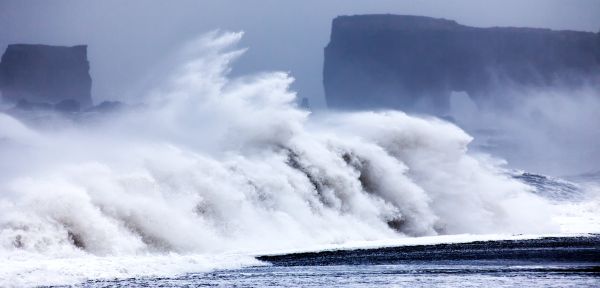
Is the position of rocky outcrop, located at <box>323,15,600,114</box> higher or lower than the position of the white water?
higher

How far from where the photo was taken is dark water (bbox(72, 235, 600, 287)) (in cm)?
1534

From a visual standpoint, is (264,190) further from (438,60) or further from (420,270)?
(438,60)

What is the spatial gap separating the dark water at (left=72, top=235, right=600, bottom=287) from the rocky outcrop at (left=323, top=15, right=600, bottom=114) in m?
160

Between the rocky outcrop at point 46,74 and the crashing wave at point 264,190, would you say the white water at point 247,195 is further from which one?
the rocky outcrop at point 46,74

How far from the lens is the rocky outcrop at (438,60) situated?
180 meters

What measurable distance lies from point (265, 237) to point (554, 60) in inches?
6483

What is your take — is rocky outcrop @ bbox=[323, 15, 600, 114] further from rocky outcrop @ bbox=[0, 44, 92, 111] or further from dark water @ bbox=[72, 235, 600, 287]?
dark water @ bbox=[72, 235, 600, 287]

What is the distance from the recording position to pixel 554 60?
178625mm

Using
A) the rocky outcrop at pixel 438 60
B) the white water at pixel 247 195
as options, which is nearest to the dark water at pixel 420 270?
the white water at pixel 247 195

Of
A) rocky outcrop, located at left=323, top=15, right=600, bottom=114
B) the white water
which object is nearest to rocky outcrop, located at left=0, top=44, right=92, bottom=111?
rocky outcrop, located at left=323, top=15, right=600, bottom=114

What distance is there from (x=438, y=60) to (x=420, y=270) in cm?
17074

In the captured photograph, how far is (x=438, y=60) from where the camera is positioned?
184 metres

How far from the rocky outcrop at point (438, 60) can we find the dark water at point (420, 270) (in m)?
160

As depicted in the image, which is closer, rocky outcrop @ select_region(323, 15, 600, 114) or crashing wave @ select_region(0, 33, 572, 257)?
crashing wave @ select_region(0, 33, 572, 257)
